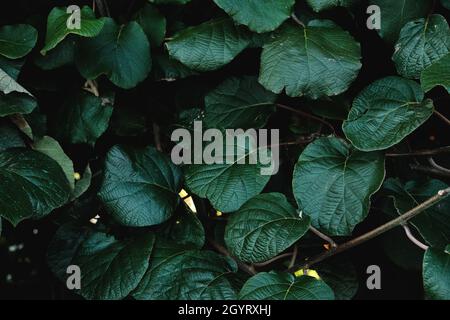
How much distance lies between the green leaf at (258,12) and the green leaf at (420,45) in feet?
0.82

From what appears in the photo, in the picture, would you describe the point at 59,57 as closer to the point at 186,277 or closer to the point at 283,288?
the point at 186,277

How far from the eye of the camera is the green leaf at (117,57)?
1.34 meters

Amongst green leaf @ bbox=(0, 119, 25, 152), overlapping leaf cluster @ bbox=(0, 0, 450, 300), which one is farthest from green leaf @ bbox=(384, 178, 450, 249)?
green leaf @ bbox=(0, 119, 25, 152)

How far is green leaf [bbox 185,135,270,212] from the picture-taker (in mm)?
1349

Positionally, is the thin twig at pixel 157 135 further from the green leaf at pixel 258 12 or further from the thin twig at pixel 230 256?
the green leaf at pixel 258 12

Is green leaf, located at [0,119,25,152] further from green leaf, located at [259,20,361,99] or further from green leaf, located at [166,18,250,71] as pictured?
green leaf, located at [259,20,361,99]

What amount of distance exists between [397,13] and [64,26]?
2.25 feet

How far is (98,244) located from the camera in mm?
1504

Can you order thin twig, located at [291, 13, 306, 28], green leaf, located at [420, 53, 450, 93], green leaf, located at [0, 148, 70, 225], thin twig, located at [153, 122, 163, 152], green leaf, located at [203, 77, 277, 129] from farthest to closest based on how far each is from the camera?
1. thin twig, located at [153, 122, 163, 152]
2. green leaf, located at [203, 77, 277, 129]
3. thin twig, located at [291, 13, 306, 28]
4. green leaf, located at [0, 148, 70, 225]
5. green leaf, located at [420, 53, 450, 93]

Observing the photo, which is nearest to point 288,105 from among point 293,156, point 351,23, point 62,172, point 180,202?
point 293,156

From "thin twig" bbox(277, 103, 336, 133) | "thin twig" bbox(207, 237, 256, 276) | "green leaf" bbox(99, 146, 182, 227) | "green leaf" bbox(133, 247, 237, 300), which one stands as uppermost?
"thin twig" bbox(277, 103, 336, 133)

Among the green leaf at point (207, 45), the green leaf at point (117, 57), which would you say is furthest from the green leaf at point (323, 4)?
the green leaf at point (117, 57)

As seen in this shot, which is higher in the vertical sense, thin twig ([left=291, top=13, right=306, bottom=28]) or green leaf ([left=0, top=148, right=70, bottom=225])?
thin twig ([left=291, top=13, right=306, bottom=28])

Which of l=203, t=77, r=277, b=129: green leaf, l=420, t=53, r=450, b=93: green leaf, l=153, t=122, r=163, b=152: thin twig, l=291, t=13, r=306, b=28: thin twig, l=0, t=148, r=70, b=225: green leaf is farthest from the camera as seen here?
l=153, t=122, r=163, b=152: thin twig
